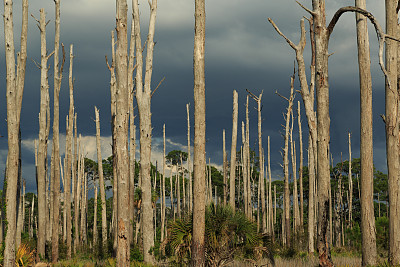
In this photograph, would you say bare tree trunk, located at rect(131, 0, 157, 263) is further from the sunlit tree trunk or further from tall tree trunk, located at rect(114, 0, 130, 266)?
the sunlit tree trunk

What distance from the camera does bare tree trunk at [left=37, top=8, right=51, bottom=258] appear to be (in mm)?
17078

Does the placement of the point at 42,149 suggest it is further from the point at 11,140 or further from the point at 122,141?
the point at 122,141

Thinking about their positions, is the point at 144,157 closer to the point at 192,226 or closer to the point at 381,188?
the point at 192,226

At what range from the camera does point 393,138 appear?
11.1 metres

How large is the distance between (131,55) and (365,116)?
994 centimetres

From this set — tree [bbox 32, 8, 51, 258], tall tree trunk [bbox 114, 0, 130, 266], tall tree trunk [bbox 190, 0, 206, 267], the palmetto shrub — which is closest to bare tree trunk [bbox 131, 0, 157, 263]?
the palmetto shrub

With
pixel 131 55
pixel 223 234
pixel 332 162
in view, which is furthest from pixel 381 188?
pixel 223 234

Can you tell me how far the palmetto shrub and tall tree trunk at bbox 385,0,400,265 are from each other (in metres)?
3.02

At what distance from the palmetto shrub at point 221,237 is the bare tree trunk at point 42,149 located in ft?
26.3

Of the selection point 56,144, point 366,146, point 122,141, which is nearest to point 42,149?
point 56,144

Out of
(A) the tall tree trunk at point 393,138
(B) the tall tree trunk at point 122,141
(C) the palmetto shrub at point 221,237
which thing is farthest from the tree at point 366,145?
(B) the tall tree trunk at point 122,141

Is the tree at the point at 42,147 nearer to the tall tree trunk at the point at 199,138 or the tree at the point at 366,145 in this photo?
the tall tree trunk at the point at 199,138

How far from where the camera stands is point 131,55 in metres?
17.7

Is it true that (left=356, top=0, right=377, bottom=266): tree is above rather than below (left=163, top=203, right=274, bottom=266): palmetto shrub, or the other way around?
above
